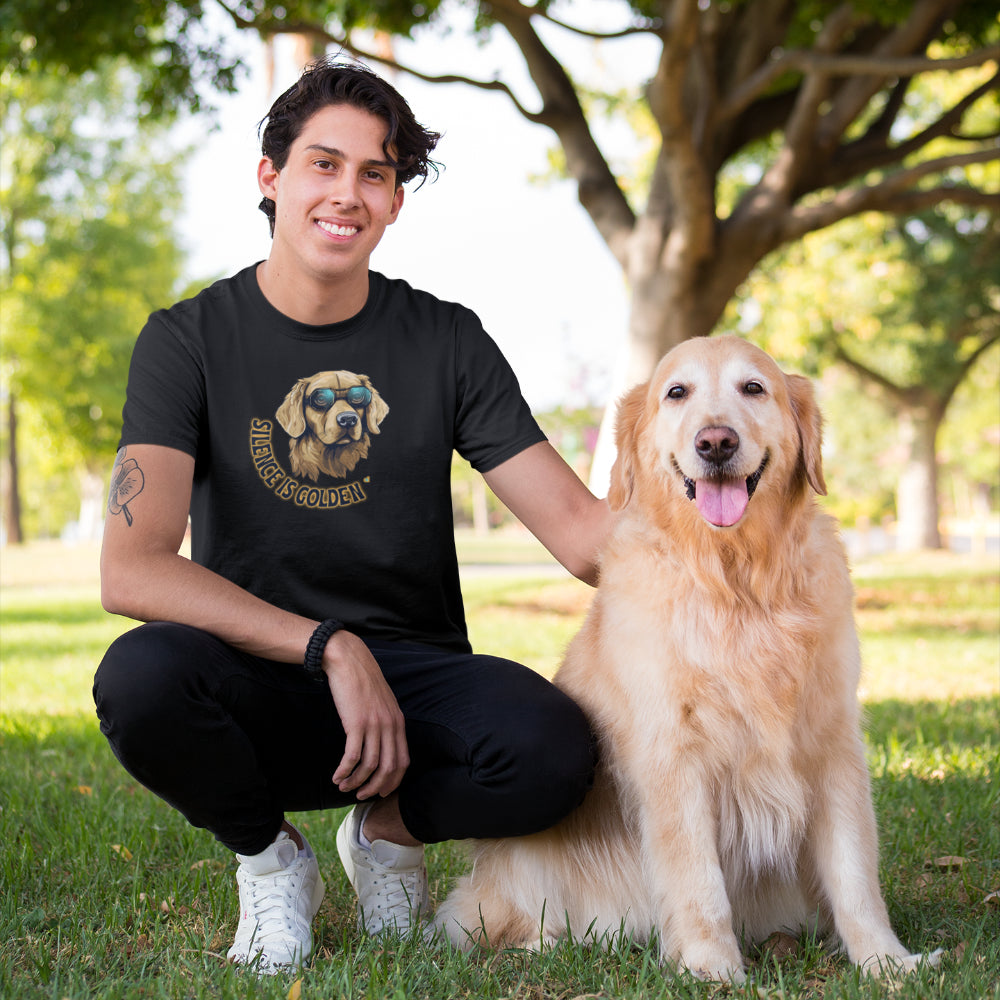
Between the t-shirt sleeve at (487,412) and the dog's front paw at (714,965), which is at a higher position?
the t-shirt sleeve at (487,412)

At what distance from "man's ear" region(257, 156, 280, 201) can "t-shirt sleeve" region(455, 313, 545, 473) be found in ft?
2.28

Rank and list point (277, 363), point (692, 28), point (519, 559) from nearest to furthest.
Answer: point (277, 363), point (692, 28), point (519, 559)

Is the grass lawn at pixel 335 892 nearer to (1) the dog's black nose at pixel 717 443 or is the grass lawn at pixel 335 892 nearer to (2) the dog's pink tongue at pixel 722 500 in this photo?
(2) the dog's pink tongue at pixel 722 500

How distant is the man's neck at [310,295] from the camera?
271 centimetres

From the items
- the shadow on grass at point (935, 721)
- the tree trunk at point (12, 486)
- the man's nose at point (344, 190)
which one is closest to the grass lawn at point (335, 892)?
the shadow on grass at point (935, 721)

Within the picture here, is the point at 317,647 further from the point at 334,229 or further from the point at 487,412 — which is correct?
the point at 334,229

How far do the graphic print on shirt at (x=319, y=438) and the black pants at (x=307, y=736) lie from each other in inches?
17.2

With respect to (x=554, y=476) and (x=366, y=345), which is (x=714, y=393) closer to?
(x=554, y=476)

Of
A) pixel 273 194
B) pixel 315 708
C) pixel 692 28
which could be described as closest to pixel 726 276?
pixel 692 28

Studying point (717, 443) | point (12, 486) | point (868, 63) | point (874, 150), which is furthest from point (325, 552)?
point (12, 486)

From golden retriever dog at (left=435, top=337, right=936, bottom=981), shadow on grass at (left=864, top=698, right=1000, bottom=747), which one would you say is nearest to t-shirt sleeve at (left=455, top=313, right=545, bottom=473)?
golden retriever dog at (left=435, top=337, right=936, bottom=981)

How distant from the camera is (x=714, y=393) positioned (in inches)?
94.0

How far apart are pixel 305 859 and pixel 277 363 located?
126 cm

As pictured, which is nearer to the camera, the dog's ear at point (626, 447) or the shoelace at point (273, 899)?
the shoelace at point (273, 899)
